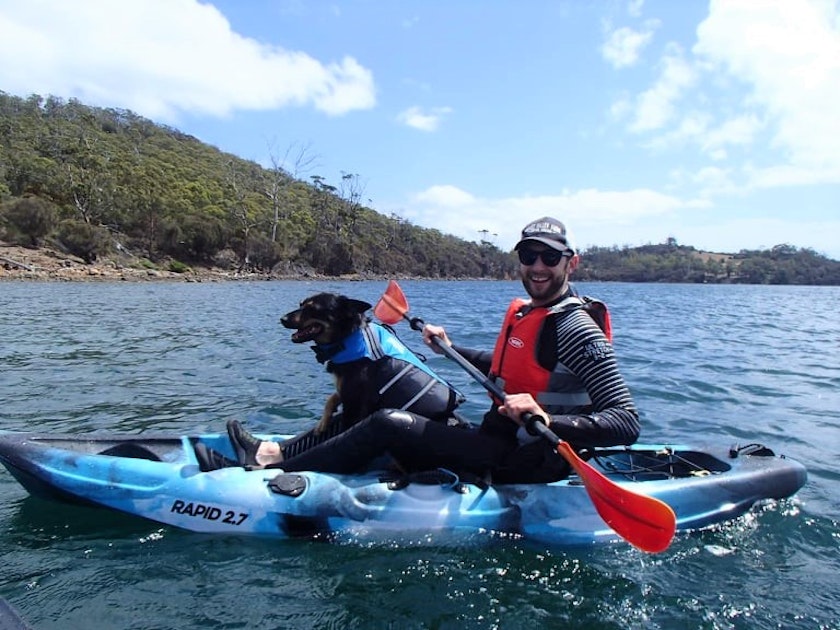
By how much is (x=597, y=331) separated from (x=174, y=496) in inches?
132

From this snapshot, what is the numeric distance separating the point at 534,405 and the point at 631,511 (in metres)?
0.93

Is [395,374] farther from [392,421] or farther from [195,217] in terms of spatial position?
[195,217]

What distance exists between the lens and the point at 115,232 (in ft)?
183

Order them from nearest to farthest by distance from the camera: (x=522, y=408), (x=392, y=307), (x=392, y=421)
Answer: (x=522, y=408) → (x=392, y=421) → (x=392, y=307)

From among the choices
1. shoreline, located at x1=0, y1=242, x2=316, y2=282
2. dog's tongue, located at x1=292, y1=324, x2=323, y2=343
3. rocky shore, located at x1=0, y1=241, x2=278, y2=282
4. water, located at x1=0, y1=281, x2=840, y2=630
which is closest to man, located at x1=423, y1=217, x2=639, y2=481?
water, located at x1=0, y1=281, x2=840, y2=630

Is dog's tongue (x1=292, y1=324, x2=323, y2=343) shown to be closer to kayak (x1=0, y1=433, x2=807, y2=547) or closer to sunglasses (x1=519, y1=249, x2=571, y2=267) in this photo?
kayak (x1=0, y1=433, x2=807, y2=547)

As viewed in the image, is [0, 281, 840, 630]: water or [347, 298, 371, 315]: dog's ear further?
[347, 298, 371, 315]: dog's ear

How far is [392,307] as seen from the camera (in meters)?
7.05

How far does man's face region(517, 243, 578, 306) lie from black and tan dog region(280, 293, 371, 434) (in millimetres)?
1457

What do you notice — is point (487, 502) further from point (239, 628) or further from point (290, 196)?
point (290, 196)

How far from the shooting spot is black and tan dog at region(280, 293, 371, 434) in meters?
5.00

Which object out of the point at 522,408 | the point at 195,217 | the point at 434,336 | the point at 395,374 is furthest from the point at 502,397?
the point at 195,217

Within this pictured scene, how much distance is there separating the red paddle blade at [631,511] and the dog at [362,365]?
1.41 metres

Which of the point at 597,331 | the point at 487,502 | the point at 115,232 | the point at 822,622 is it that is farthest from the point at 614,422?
the point at 115,232
